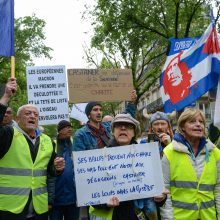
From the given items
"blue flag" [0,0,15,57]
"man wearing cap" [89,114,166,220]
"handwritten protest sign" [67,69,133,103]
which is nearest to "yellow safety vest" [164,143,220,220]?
"man wearing cap" [89,114,166,220]

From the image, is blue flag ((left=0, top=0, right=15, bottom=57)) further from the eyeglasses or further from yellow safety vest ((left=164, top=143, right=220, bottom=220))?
yellow safety vest ((left=164, top=143, right=220, bottom=220))

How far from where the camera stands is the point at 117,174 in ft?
12.0

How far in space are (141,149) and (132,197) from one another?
0.44 m

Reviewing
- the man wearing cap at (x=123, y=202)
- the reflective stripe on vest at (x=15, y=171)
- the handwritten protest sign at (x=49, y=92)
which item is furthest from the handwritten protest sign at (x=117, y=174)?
the handwritten protest sign at (x=49, y=92)

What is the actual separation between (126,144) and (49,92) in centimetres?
384

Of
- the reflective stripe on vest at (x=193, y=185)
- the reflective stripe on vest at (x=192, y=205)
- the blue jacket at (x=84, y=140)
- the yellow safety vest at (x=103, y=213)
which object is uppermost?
the blue jacket at (x=84, y=140)

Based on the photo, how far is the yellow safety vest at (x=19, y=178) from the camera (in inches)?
154

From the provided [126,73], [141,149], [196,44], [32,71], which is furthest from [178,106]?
[32,71]

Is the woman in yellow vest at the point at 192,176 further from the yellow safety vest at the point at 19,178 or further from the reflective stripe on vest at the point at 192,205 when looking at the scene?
the yellow safety vest at the point at 19,178

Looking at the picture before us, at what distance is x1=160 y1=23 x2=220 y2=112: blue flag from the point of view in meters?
5.41

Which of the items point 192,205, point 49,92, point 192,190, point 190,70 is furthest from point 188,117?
point 49,92

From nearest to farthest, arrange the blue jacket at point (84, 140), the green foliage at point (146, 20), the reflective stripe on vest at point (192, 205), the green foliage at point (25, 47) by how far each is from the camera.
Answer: the reflective stripe on vest at point (192, 205)
the blue jacket at point (84, 140)
the green foliage at point (146, 20)
the green foliage at point (25, 47)

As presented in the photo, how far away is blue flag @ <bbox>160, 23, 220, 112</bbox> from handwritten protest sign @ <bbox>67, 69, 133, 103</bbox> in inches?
29.4

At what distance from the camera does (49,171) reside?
437 cm
